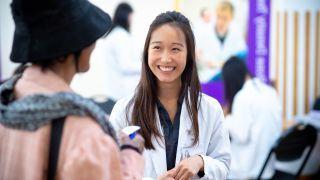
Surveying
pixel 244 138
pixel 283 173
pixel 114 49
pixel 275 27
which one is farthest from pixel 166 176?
pixel 275 27

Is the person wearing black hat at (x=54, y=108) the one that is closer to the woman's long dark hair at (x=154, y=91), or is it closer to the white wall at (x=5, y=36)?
the woman's long dark hair at (x=154, y=91)

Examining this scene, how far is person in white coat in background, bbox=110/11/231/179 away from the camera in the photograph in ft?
4.97

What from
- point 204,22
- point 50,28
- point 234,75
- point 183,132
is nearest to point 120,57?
point 204,22

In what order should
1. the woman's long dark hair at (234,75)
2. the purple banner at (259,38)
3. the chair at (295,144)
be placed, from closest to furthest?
1. the chair at (295,144)
2. the woman's long dark hair at (234,75)
3. the purple banner at (259,38)

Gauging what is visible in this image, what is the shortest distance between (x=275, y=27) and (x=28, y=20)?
15.4 ft

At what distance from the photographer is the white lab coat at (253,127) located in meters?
3.31

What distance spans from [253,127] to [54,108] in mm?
2676

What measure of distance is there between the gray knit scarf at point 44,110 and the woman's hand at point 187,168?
52cm

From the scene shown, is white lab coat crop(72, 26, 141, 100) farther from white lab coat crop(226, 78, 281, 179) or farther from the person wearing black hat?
the person wearing black hat

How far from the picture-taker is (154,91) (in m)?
1.62

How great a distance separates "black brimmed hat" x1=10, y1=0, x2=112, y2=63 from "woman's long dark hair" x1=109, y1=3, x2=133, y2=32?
352 centimetres

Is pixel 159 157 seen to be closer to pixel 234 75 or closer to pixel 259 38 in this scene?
pixel 234 75

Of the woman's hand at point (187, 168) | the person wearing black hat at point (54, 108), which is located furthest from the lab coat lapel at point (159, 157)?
the person wearing black hat at point (54, 108)

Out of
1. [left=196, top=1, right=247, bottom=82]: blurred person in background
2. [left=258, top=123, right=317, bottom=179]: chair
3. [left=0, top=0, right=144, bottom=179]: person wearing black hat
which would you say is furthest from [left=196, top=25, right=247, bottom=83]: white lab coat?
[left=0, top=0, right=144, bottom=179]: person wearing black hat
